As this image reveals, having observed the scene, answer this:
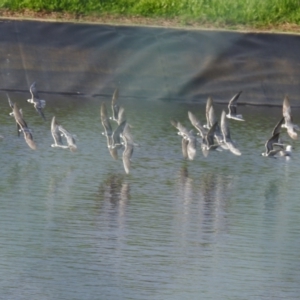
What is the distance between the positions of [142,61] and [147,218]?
830cm

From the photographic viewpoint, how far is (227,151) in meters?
18.5

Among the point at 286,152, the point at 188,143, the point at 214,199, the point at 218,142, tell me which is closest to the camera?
the point at 214,199

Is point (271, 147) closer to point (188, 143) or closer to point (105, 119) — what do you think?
point (188, 143)

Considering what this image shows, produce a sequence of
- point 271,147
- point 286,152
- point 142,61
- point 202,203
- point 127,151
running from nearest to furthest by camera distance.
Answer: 1. point 202,203
2. point 127,151
3. point 271,147
4. point 286,152
5. point 142,61

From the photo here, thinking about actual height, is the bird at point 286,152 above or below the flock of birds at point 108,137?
below

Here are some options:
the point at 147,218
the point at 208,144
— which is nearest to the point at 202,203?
the point at 147,218

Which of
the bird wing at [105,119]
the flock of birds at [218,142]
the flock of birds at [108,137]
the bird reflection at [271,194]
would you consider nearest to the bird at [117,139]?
the flock of birds at [108,137]

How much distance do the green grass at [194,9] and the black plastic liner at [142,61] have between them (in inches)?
66.8

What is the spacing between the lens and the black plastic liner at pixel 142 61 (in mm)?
21938

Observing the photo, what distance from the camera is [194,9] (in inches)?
951

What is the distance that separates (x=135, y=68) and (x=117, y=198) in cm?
735

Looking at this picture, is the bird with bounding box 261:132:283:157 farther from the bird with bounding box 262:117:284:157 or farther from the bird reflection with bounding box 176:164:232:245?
the bird reflection with bounding box 176:164:232:245

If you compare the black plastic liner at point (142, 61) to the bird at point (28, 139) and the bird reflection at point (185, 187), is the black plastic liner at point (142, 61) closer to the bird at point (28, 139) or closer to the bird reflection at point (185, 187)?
the bird reflection at point (185, 187)

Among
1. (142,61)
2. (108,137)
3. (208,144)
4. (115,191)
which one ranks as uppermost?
(142,61)
